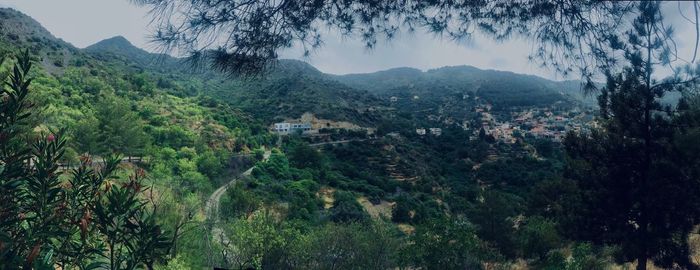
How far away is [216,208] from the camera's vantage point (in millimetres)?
20031

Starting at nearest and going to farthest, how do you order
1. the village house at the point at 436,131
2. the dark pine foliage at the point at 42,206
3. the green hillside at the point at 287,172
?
the dark pine foliage at the point at 42,206, the green hillside at the point at 287,172, the village house at the point at 436,131

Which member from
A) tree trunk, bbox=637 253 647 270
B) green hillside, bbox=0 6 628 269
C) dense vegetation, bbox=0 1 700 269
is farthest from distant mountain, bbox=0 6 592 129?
tree trunk, bbox=637 253 647 270

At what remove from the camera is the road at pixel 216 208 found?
13.8 m

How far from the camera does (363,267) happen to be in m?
11.4

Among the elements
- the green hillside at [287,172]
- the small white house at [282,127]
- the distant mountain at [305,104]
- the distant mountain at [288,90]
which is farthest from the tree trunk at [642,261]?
the distant mountain at [305,104]

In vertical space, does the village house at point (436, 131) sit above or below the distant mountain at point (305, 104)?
below

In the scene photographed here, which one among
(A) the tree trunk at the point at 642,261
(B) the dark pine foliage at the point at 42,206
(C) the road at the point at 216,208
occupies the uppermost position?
(B) the dark pine foliage at the point at 42,206

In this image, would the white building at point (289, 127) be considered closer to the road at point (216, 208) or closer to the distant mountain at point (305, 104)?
the distant mountain at point (305, 104)

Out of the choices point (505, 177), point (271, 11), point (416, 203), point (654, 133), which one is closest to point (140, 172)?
point (271, 11)

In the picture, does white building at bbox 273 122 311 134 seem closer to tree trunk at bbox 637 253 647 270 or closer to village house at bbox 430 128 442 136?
village house at bbox 430 128 442 136

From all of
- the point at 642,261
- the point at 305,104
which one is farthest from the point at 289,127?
the point at 642,261

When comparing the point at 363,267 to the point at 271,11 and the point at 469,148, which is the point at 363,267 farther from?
the point at 469,148

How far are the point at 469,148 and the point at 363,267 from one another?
48.2m

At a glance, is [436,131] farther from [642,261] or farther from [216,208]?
[642,261]
